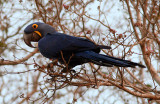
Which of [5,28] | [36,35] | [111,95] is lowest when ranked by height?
[111,95]

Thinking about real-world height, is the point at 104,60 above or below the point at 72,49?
below

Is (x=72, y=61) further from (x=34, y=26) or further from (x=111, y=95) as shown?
(x=111, y=95)

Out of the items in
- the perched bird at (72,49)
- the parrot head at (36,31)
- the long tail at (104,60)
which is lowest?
the long tail at (104,60)

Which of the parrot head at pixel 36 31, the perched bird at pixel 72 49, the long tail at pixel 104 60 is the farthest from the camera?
the parrot head at pixel 36 31

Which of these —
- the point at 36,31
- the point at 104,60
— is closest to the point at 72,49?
the point at 104,60

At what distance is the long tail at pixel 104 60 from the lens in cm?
317

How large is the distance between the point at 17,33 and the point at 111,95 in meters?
4.63

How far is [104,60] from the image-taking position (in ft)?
11.0

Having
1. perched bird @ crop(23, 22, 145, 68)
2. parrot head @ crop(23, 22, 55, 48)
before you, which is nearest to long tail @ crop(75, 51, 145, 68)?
perched bird @ crop(23, 22, 145, 68)

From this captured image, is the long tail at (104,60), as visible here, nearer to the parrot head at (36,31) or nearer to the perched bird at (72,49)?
the perched bird at (72,49)

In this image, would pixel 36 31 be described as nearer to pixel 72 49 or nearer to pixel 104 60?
pixel 72 49

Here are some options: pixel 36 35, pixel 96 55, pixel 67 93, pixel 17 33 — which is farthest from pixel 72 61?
pixel 67 93

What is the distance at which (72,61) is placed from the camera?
13.3ft

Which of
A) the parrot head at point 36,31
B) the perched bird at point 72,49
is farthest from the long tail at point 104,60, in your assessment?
the parrot head at point 36,31
